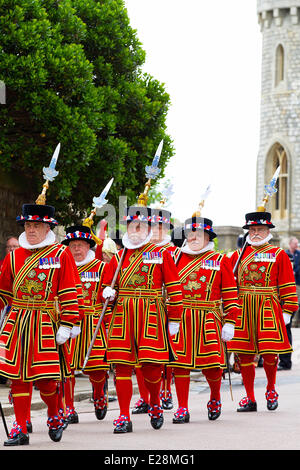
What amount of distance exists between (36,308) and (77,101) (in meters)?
6.96

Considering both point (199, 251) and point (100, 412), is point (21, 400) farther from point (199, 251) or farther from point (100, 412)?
point (199, 251)

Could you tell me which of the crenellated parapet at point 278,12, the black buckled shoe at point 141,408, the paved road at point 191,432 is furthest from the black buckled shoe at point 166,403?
the crenellated parapet at point 278,12

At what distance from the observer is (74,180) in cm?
1473

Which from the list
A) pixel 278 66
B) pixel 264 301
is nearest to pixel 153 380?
pixel 264 301

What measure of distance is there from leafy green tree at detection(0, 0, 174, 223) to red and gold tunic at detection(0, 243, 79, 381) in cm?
585

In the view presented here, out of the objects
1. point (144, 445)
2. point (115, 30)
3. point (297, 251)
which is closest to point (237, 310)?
point (144, 445)

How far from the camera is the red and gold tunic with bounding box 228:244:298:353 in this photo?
434 inches

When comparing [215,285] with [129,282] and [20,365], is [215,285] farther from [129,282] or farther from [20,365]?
[20,365]

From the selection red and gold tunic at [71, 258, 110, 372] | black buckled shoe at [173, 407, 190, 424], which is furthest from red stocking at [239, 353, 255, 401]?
red and gold tunic at [71, 258, 110, 372]

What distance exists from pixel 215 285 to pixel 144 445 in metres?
2.44

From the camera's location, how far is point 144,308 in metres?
9.31

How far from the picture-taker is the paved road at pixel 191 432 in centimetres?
816

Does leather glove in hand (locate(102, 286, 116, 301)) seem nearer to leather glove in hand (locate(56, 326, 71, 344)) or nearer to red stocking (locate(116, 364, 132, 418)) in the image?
red stocking (locate(116, 364, 132, 418))

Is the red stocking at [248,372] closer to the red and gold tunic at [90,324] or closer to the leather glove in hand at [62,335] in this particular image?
the red and gold tunic at [90,324]
